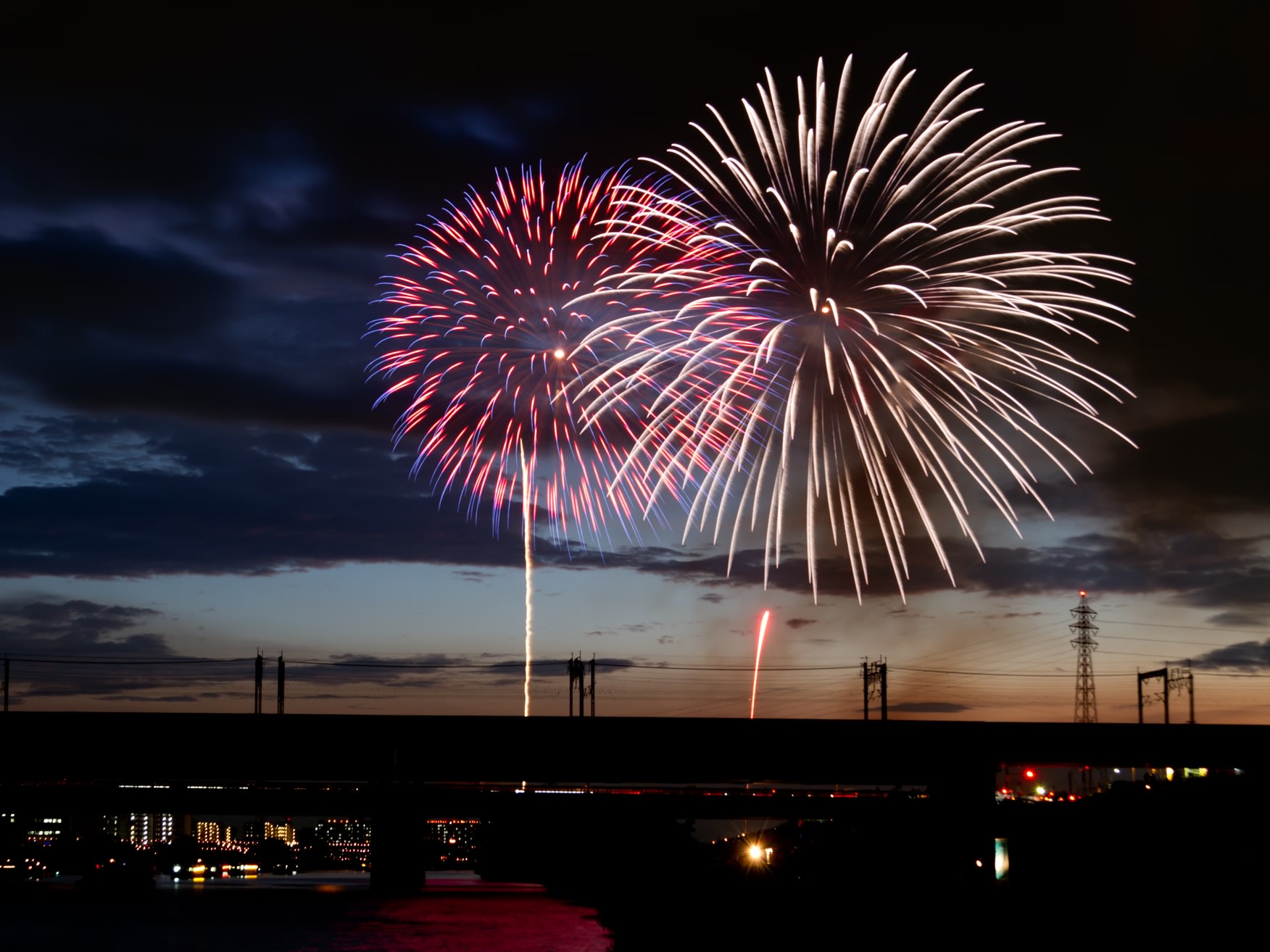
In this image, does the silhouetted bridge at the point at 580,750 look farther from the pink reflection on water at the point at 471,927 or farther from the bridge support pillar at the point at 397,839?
the pink reflection on water at the point at 471,927

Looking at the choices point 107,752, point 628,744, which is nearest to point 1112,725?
point 628,744

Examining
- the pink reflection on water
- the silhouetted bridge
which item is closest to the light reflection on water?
the pink reflection on water

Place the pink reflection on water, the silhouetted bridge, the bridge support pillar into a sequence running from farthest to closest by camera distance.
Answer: the bridge support pillar
the silhouetted bridge
the pink reflection on water

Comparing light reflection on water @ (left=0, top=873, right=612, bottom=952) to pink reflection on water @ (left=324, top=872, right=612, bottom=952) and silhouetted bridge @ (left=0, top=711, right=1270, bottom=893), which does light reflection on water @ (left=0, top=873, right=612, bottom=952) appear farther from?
silhouetted bridge @ (left=0, top=711, right=1270, bottom=893)

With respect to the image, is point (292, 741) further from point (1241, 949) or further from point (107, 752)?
point (1241, 949)

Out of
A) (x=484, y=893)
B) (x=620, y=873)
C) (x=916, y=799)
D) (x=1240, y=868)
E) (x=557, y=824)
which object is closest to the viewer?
(x=1240, y=868)

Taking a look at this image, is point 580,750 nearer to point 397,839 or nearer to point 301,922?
point 301,922

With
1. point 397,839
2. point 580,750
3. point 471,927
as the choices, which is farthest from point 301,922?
point 397,839
